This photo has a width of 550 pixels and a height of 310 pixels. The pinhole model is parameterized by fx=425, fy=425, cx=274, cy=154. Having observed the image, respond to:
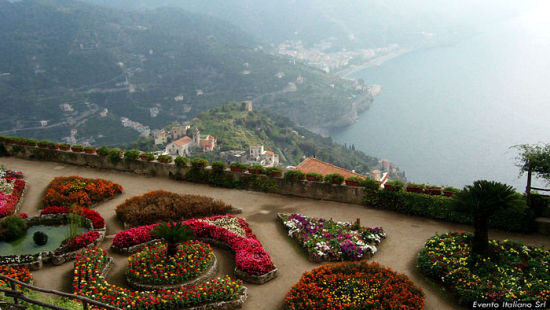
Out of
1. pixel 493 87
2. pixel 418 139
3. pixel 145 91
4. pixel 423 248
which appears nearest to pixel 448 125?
pixel 418 139

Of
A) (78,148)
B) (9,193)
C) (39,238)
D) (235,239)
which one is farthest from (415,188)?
(78,148)

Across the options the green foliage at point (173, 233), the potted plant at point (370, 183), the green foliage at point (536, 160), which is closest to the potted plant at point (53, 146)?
the green foliage at point (173, 233)

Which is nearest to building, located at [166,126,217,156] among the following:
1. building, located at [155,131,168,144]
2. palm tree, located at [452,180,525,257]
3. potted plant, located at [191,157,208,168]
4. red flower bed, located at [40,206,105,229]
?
building, located at [155,131,168,144]

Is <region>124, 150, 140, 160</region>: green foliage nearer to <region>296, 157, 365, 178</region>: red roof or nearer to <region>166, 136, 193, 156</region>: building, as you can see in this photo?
<region>296, 157, 365, 178</region>: red roof

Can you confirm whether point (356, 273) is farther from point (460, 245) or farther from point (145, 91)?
point (145, 91)

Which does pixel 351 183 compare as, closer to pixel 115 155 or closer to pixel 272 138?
pixel 115 155

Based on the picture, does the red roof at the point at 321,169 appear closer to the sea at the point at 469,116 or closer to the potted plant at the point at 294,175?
the potted plant at the point at 294,175
